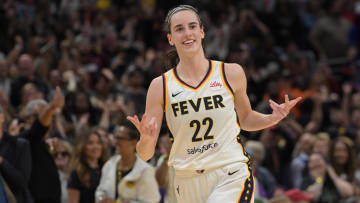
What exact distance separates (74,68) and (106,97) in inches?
36.8

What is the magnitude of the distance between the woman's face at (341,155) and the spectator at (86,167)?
12.4 ft

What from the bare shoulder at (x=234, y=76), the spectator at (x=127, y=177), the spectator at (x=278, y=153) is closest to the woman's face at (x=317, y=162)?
the spectator at (x=278, y=153)

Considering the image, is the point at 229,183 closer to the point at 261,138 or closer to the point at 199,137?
the point at 199,137

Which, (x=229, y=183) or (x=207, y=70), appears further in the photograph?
(x=207, y=70)

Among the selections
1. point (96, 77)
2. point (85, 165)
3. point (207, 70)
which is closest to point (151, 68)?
point (96, 77)

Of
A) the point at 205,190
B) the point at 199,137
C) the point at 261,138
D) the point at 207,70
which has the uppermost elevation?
the point at 207,70

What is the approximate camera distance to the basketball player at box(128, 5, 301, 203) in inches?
182

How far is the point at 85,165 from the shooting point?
7477 mm

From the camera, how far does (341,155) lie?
31.7ft

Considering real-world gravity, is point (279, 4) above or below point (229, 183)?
above

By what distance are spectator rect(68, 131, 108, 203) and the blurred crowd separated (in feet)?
0.04

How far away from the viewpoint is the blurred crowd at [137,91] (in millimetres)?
7164

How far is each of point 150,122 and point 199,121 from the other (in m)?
0.40

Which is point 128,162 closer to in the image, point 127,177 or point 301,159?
point 127,177
